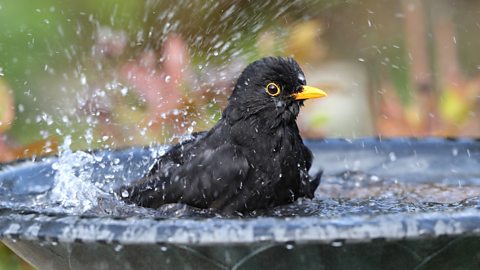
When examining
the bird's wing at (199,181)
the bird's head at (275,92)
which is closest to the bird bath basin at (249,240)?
the bird's wing at (199,181)

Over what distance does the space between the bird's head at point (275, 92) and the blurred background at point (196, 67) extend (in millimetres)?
758

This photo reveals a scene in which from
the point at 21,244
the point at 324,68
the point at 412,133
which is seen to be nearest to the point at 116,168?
the point at 21,244

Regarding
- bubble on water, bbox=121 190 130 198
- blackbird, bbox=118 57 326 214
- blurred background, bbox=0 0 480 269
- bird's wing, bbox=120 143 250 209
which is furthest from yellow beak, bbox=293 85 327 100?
blurred background, bbox=0 0 480 269

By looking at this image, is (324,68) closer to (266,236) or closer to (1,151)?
(1,151)

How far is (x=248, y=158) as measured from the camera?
3338 millimetres

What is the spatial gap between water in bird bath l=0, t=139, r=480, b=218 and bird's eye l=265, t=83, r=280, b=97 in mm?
431

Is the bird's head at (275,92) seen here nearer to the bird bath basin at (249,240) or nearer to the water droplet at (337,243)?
the bird bath basin at (249,240)

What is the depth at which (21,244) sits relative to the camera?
99.8 inches

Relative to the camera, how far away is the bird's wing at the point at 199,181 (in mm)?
3205

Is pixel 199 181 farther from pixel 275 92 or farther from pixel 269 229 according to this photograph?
pixel 269 229

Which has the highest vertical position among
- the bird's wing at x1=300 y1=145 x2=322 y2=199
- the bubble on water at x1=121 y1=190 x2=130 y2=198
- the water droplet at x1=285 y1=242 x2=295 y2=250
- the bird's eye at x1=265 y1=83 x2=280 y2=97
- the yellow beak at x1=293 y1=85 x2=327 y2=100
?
the bird's eye at x1=265 y1=83 x2=280 y2=97

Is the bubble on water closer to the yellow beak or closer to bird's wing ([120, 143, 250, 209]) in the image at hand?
bird's wing ([120, 143, 250, 209])

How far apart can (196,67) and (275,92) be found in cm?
114

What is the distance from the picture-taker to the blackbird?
3.23 meters
